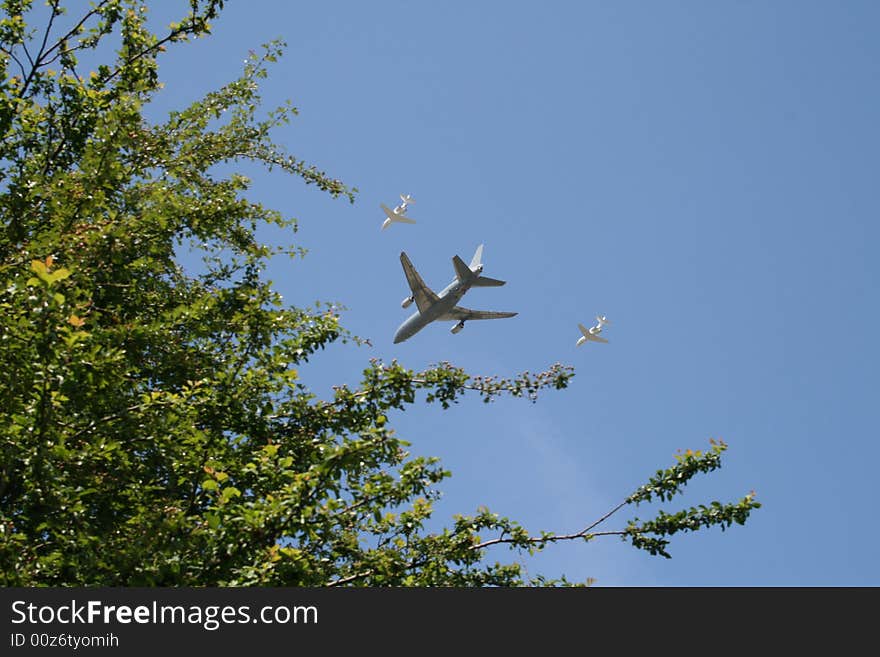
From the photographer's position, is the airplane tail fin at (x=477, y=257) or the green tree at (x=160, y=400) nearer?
the green tree at (x=160, y=400)

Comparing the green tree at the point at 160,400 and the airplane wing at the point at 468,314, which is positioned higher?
the airplane wing at the point at 468,314

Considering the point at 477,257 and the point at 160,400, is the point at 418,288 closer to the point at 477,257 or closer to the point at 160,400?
the point at 477,257

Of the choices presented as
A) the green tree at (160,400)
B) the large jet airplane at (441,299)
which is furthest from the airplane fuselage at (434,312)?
the green tree at (160,400)

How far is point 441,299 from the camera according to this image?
52781mm

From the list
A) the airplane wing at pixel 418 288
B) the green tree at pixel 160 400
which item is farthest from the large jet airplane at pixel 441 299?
the green tree at pixel 160 400

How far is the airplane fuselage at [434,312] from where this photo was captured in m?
52.0

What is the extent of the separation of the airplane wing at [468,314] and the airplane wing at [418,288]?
195cm

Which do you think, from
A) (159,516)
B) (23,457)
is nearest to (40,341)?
(23,457)

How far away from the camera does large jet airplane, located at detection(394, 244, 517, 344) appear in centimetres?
5154

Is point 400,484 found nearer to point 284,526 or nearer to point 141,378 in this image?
point 284,526

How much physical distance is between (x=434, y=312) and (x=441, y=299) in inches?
57.8

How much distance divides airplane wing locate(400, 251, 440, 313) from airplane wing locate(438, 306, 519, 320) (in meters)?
1.95

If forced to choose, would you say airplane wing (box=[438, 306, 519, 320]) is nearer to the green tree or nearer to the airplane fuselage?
the airplane fuselage

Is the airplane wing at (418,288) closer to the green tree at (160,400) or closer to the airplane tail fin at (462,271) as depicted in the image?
the airplane tail fin at (462,271)
